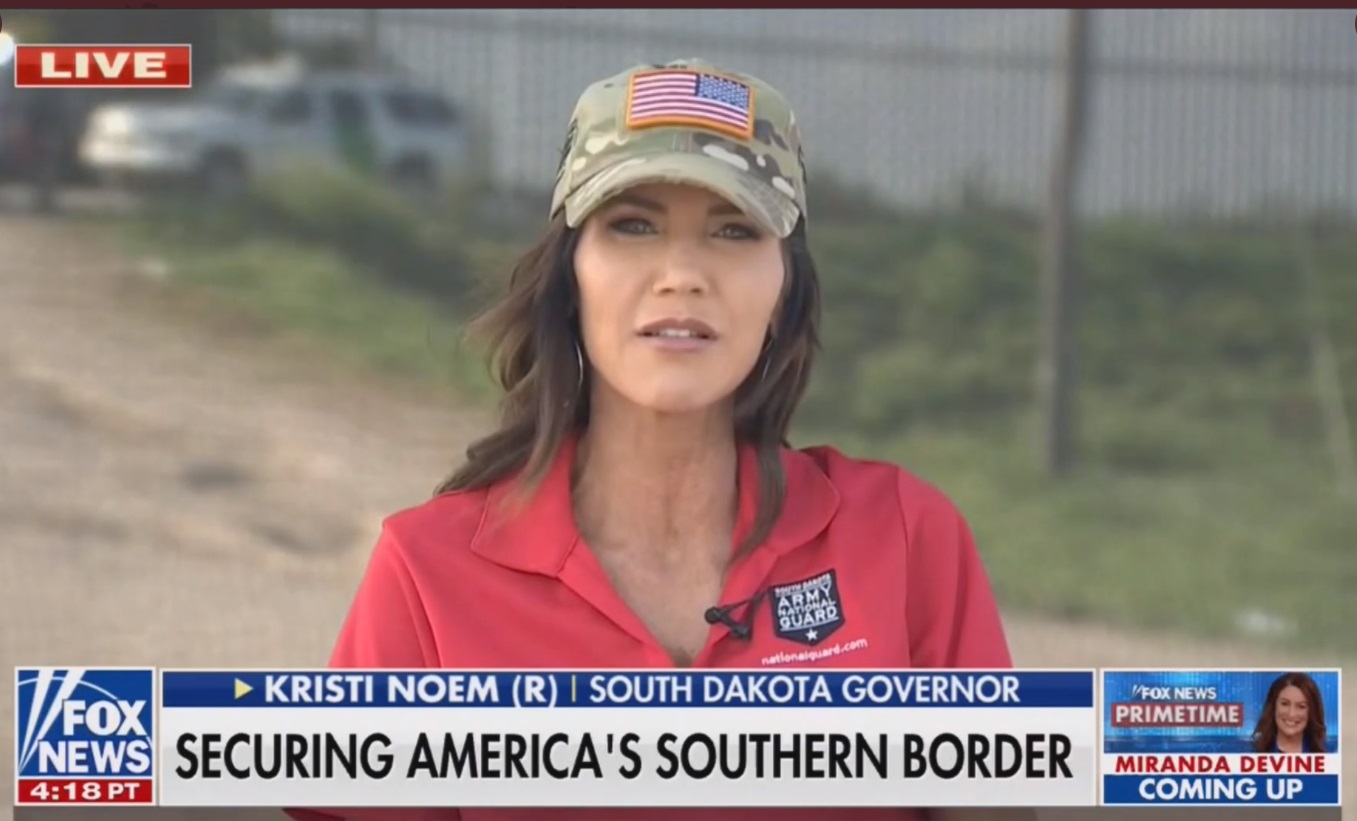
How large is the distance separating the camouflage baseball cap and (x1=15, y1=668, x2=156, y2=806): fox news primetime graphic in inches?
27.1

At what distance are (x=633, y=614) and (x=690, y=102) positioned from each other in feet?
1.67

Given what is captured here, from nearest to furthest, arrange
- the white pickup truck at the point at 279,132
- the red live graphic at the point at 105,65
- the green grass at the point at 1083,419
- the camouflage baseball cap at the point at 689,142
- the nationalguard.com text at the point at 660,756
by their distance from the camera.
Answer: the camouflage baseball cap at the point at 689,142 < the nationalguard.com text at the point at 660,756 < the red live graphic at the point at 105,65 < the white pickup truck at the point at 279,132 < the green grass at the point at 1083,419

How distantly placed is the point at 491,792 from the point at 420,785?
0.07m

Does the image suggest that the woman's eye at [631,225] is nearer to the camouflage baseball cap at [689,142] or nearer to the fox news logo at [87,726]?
the camouflage baseball cap at [689,142]

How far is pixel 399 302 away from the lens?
2877 mm

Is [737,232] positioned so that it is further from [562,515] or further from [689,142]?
[562,515]

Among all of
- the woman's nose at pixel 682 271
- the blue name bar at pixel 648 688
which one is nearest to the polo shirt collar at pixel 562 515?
the blue name bar at pixel 648 688

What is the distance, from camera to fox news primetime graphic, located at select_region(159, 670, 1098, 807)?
1957 mm

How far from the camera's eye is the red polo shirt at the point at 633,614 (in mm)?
1935

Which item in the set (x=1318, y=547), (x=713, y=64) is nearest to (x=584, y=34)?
(x=713, y=64)

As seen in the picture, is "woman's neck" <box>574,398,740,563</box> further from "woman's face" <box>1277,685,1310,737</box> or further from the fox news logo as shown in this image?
"woman's face" <box>1277,685,1310,737</box>

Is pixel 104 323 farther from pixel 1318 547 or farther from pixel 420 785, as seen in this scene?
pixel 1318 547

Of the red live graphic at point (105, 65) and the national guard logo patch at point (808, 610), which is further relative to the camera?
the red live graphic at point (105, 65)

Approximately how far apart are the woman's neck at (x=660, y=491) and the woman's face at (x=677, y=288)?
94mm
